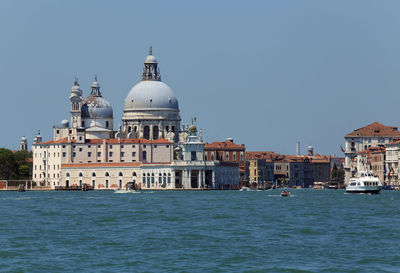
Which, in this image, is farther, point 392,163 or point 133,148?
point 133,148

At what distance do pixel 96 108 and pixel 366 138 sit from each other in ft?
144

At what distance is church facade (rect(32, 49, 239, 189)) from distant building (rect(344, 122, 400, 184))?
1182 inches

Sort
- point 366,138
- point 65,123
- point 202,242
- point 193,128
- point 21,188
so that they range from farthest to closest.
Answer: point 366,138, point 65,123, point 193,128, point 21,188, point 202,242

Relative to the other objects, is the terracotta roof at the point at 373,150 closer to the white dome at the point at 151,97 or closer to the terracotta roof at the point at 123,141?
the white dome at the point at 151,97

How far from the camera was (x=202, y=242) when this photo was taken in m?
42.2

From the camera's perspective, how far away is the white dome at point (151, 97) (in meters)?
151

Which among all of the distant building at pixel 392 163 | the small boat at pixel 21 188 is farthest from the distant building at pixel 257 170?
the small boat at pixel 21 188

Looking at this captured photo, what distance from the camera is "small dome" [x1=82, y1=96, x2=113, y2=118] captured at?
150125 mm

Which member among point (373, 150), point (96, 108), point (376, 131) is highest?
point (96, 108)

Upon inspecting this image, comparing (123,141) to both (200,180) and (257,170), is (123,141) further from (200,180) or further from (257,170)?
(257,170)

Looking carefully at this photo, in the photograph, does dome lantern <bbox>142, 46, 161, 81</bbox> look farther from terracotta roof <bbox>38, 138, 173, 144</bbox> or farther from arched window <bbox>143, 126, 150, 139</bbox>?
terracotta roof <bbox>38, 138, 173, 144</bbox>

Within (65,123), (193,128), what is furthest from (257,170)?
(193,128)

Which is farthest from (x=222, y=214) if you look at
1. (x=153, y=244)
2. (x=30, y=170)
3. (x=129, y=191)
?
(x=30, y=170)

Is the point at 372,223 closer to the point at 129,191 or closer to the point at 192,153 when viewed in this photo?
the point at 129,191
